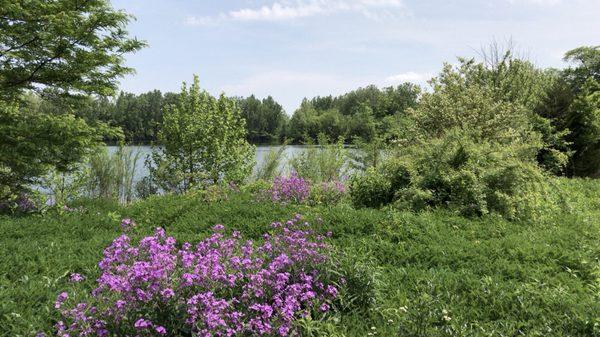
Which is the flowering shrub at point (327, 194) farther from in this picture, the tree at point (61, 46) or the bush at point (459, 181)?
the tree at point (61, 46)

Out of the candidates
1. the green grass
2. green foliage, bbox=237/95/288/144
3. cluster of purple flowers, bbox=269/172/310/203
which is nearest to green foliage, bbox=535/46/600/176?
the green grass

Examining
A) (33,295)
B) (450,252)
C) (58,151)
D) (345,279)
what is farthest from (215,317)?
(58,151)

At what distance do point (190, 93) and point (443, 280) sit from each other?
834 centimetres

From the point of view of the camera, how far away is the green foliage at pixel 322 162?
11445mm

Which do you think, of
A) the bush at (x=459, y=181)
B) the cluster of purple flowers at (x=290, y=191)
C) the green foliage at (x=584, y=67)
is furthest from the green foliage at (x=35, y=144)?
the green foliage at (x=584, y=67)

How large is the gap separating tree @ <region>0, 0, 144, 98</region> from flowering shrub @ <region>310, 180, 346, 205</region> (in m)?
3.66

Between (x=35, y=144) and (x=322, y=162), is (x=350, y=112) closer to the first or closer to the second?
(x=322, y=162)

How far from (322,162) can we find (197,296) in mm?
9572

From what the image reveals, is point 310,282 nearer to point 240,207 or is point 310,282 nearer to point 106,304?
point 106,304

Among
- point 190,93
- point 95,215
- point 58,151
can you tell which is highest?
point 190,93

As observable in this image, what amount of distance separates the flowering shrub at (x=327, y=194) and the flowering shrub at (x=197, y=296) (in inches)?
→ 152

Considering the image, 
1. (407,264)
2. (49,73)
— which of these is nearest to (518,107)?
(407,264)

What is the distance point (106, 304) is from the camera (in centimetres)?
244

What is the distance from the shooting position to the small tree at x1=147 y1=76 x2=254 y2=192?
10008mm
